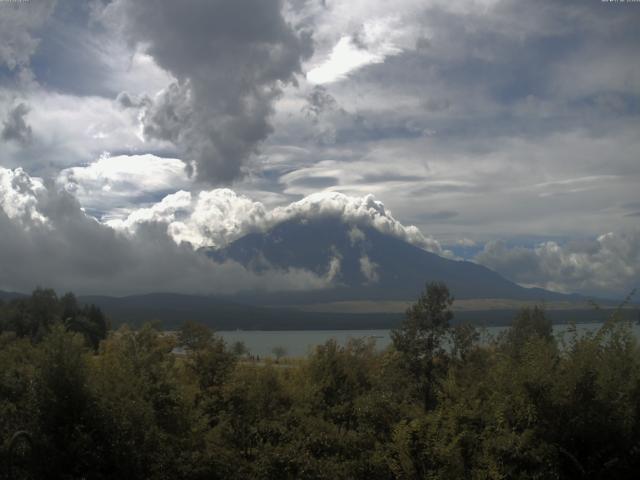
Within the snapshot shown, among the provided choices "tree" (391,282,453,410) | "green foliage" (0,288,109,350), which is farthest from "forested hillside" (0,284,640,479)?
"green foliage" (0,288,109,350)

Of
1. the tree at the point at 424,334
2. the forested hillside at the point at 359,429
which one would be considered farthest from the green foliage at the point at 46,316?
the forested hillside at the point at 359,429

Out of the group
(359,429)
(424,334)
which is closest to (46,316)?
(424,334)

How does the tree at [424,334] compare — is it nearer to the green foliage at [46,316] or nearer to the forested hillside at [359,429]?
the forested hillside at [359,429]

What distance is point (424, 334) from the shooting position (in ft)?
110

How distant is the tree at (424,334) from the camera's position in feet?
108

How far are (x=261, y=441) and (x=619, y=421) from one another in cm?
889

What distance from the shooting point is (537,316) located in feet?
172

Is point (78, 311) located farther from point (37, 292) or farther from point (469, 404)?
point (469, 404)

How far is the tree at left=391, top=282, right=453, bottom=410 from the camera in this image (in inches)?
1297

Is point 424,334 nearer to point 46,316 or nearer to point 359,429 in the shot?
point 359,429

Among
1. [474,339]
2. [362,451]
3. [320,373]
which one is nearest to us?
[362,451]

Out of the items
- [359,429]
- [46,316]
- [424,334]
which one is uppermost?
[424,334]

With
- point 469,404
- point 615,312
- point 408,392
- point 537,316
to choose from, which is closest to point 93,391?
point 469,404

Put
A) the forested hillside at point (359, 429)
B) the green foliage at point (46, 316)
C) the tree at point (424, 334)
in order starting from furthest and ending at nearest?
1. the green foliage at point (46, 316)
2. the tree at point (424, 334)
3. the forested hillside at point (359, 429)
